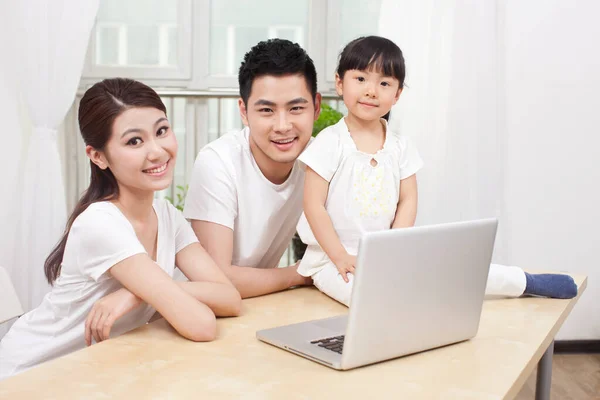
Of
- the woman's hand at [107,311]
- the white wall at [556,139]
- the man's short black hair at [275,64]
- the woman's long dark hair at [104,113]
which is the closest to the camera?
the woman's hand at [107,311]

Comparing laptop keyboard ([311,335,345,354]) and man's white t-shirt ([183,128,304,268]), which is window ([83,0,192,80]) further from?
laptop keyboard ([311,335,345,354])

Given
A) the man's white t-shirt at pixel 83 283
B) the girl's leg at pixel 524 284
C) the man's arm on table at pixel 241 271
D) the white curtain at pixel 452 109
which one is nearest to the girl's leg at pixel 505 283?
the girl's leg at pixel 524 284

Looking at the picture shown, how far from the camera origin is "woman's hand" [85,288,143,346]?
4.10ft

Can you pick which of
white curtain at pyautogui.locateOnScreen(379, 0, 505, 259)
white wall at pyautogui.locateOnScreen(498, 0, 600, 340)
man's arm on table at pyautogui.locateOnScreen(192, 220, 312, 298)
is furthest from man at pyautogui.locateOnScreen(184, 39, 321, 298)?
white wall at pyautogui.locateOnScreen(498, 0, 600, 340)

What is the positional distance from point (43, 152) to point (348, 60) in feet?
5.71

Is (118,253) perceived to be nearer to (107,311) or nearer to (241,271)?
(107,311)

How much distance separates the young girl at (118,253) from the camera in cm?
128

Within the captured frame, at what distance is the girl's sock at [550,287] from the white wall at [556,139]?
1.59 m

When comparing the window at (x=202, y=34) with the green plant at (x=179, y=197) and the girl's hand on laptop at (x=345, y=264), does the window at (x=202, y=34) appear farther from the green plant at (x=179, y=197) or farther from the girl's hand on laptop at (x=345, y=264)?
the girl's hand on laptop at (x=345, y=264)

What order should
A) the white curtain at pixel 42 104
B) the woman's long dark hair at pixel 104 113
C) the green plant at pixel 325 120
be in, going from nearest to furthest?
the woman's long dark hair at pixel 104 113
the white curtain at pixel 42 104
the green plant at pixel 325 120

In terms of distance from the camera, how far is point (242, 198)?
1.80m

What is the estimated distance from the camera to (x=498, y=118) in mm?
3035

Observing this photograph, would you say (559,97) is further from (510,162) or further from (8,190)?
(8,190)

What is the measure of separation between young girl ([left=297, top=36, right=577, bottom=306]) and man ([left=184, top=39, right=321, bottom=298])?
10 centimetres
